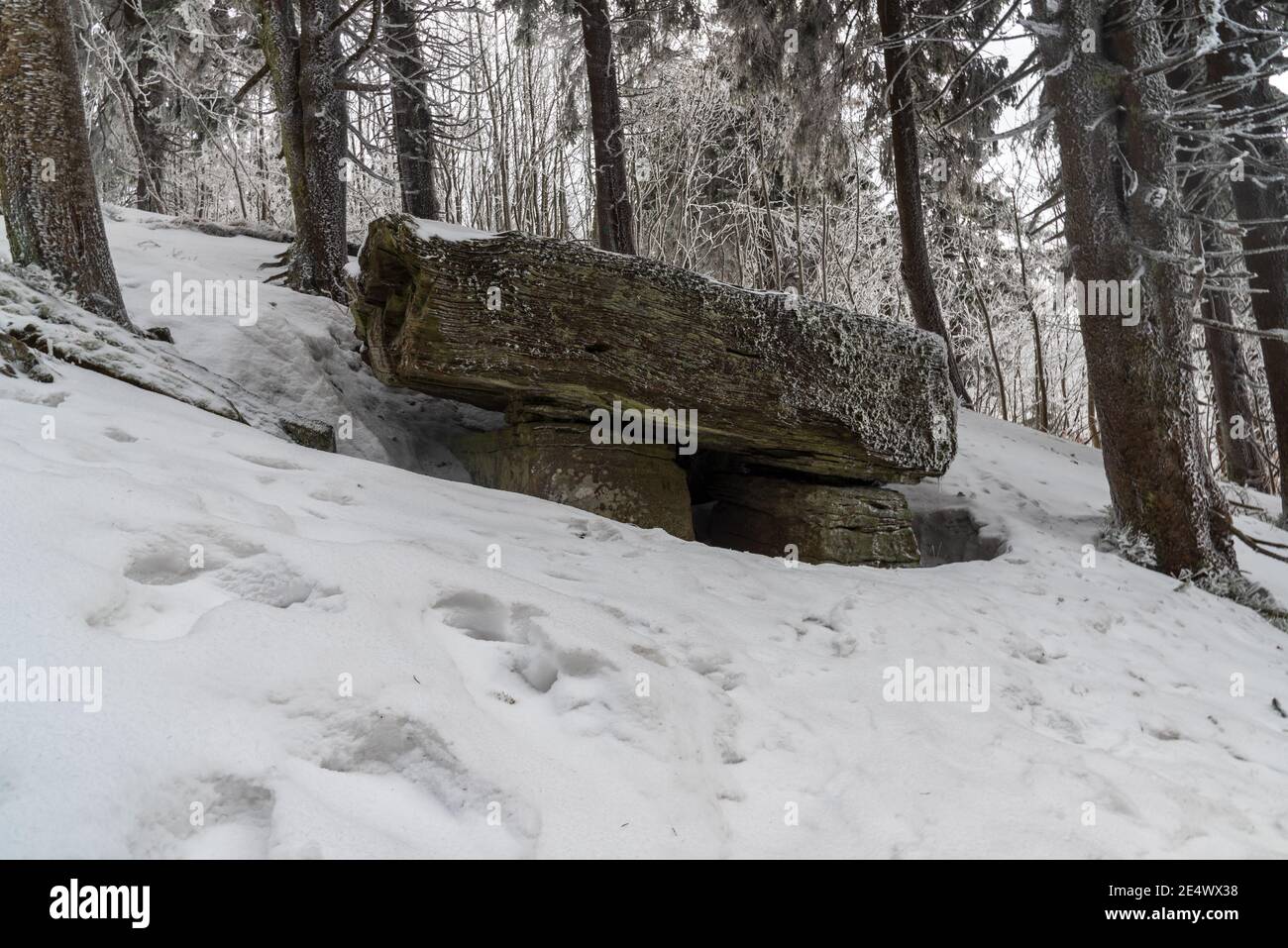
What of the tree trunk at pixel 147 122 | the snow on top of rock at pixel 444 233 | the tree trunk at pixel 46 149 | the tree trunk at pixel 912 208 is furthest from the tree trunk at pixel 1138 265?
the tree trunk at pixel 147 122

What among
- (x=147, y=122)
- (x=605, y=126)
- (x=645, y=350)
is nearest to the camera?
(x=645, y=350)

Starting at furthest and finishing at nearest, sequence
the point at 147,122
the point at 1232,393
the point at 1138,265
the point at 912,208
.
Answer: the point at 147,122 → the point at 1232,393 → the point at 912,208 → the point at 1138,265

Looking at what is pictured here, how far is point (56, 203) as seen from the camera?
479 cm

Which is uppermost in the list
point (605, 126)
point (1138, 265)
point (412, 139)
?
point (412, 139)

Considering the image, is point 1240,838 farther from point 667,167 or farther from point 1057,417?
point 1057,417

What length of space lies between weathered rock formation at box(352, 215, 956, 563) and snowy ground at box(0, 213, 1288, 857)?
778 mm

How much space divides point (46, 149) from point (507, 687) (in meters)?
4.53

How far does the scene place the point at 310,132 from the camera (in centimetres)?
690

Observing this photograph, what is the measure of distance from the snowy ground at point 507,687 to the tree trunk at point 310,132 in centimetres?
303

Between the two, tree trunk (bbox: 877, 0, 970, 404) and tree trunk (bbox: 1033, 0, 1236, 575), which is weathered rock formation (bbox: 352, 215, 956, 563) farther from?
tree trunk (bbox: 877, 0, 970, 404)

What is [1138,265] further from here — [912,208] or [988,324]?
[988,324]

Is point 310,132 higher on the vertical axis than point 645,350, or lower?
higher

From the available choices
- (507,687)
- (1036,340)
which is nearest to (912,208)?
(1036,340)

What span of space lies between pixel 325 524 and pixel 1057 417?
18221 millimetres
